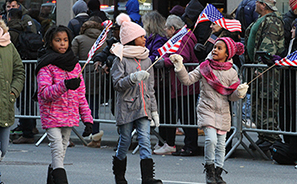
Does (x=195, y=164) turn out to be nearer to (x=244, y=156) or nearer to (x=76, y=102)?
(x=244, y=156)

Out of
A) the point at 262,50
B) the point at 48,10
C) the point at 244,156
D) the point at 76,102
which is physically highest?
the point at 48,10

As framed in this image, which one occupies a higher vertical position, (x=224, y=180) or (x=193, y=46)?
(x=193, y=46)

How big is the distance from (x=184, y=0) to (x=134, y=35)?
9.45m

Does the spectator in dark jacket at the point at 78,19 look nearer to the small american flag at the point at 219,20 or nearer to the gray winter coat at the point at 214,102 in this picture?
the small american flag at the point at 219,20

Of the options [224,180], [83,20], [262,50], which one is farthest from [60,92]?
[83,20]

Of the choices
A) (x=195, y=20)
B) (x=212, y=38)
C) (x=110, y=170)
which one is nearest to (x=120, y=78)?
(x=110, y=170)

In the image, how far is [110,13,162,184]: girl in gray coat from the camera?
645cm

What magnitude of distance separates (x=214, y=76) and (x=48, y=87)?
2.01 metres

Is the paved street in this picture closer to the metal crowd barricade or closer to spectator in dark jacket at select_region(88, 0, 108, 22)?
the metal crowd barricade

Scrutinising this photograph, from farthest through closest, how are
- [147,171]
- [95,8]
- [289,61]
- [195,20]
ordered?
[95,8], [195,20], [289,61], [147,171]

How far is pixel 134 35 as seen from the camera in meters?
6.75

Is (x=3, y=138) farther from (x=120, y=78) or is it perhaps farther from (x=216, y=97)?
(x=216, y=97)

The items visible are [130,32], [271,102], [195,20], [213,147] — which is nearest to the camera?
[213,147]

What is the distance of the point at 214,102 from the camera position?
6781mm
